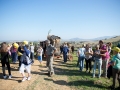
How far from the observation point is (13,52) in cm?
1211

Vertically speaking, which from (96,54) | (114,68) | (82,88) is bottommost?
(82,88)

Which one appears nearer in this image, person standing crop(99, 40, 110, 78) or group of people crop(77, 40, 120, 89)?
group of people crop(77, 40, 120, 89)

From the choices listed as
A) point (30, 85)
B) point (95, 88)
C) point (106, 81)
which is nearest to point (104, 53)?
point (106, 81)

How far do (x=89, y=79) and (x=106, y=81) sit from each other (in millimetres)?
937

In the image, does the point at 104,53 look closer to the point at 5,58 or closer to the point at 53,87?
the point at 53,87

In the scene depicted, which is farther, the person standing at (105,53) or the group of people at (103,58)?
the person standing at (105,53)

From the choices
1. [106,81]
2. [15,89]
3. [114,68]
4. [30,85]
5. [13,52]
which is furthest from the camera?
[13,52]

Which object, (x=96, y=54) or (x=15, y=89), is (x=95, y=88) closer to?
(x=96, y=54)

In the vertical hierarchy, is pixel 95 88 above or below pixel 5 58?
below

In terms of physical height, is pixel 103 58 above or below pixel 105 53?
below

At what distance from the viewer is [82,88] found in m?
6.32

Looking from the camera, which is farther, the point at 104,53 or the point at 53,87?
the point at 104,53

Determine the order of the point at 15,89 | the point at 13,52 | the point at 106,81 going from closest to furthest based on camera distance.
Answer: the point at 15,89 → the point at 106,81 → the point at 13,52

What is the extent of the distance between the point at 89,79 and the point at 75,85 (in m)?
1.21
